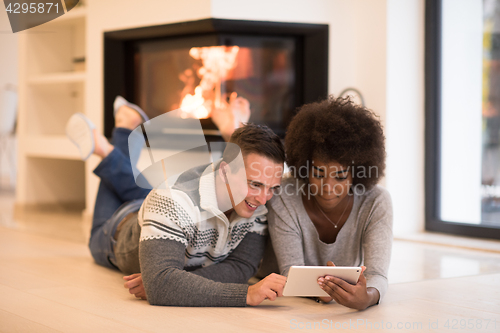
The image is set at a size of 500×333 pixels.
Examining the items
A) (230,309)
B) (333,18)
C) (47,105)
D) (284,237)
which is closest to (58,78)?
(47,105)

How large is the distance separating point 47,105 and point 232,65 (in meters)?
1.62

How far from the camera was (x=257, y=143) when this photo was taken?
1362 millimetres

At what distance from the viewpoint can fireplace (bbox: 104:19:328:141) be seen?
9.25 ft

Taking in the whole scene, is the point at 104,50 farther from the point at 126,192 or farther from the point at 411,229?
the point at 411,229

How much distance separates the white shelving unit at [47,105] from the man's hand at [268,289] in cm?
246

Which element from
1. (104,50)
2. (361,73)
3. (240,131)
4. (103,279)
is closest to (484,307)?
(240,131)

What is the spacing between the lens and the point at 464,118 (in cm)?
287

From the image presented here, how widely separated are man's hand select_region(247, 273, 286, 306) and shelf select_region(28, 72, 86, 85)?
2.40 meters

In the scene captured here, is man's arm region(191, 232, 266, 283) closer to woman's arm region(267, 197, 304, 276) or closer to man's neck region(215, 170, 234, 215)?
woman's arm region(267, 197, 304, 276)

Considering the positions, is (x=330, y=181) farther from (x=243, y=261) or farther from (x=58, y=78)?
(x=58, y=78)

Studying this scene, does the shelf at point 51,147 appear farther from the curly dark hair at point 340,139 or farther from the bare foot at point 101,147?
the curly dark hair at point 340,139

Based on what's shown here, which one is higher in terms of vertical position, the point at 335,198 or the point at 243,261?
the point at 335,198

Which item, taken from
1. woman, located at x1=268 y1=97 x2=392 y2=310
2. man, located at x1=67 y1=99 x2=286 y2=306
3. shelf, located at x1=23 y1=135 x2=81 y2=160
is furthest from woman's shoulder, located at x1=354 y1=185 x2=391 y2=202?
shelf, located at x1=23 y1=135 x2=81 y2=160

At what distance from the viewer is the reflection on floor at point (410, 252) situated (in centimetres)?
197
